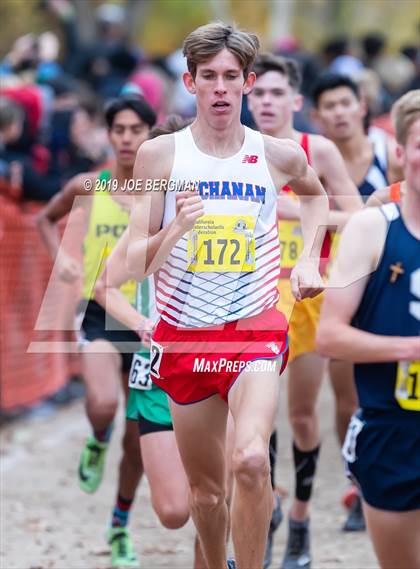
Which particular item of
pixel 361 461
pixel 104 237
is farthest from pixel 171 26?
pixel 361 461

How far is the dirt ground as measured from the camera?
6785 millimetres

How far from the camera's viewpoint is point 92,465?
23.4 ft

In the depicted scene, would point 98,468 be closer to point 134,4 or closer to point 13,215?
point 13,215

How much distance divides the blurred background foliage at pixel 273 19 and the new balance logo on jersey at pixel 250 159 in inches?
937

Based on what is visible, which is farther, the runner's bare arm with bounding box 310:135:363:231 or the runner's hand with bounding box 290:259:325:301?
the runner's bare arm with bounding box 310:135:363:231

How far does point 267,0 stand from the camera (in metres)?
35.5

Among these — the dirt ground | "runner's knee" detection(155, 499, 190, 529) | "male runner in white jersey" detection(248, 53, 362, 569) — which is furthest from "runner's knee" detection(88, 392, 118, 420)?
"runner's knee" detection(155, 499, 190, 529)

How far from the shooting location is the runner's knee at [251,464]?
457cm

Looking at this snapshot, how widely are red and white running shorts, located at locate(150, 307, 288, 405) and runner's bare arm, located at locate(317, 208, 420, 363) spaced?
2.49 feet

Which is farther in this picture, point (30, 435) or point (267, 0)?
point (267, 0)

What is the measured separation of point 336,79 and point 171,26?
3114 cm

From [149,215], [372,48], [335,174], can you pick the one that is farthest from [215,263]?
[372,48]

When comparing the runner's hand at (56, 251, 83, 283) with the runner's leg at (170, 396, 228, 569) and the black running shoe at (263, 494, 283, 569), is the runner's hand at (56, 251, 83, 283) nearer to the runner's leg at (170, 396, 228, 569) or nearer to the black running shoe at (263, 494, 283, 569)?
the black running shoe at (263, 494, 283, 569)

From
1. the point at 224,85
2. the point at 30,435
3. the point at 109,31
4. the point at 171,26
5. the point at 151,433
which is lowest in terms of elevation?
the point at 30,435
